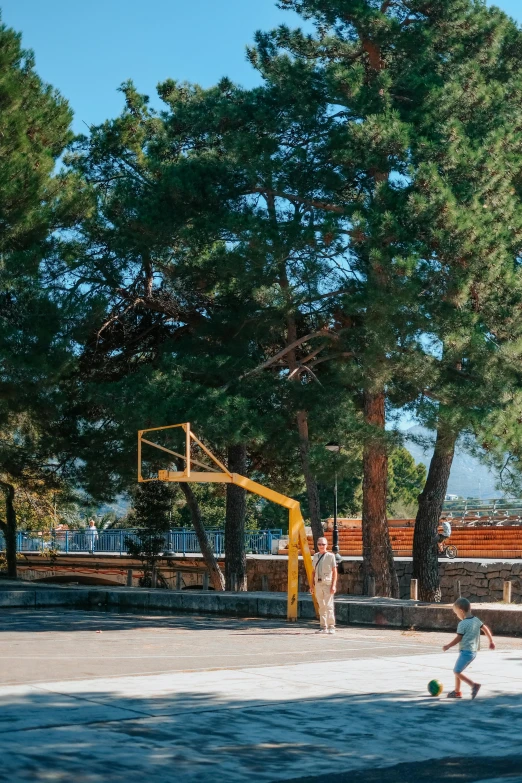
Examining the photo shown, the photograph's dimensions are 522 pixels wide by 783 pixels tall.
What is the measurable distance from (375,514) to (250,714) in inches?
582

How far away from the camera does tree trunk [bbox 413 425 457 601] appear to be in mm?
24594

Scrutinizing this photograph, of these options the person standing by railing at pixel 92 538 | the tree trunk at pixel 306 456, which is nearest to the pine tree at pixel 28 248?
the tree trunk at pixel 306 456

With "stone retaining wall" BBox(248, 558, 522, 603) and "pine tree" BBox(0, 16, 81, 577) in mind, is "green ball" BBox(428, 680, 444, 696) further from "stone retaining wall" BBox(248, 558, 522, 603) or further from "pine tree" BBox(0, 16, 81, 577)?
"stone retaining wall" BBox(248, 558, 522, 603)

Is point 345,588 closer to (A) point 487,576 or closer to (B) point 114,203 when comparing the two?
(A) point 487,576

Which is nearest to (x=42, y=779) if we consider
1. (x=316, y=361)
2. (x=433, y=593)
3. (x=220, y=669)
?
(x=220, y=669)

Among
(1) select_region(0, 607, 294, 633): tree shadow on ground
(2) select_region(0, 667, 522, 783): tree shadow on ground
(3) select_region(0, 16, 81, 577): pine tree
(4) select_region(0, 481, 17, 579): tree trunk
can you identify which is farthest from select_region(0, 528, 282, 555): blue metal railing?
(2) select_region(0, 667, 522, 783): tree shadow on ground

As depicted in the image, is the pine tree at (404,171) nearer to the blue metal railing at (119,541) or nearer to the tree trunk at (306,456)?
the tree trunk at (306,456)

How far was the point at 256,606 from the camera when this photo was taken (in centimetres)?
2152

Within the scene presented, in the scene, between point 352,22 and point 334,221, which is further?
point 352,22

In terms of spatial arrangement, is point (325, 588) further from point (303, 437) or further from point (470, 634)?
point (470, 634)

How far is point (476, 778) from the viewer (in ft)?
23.0

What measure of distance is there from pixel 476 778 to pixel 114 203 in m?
21.2

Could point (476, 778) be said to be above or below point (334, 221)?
below

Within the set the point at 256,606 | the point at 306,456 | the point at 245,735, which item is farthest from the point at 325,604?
the point at 245,735
